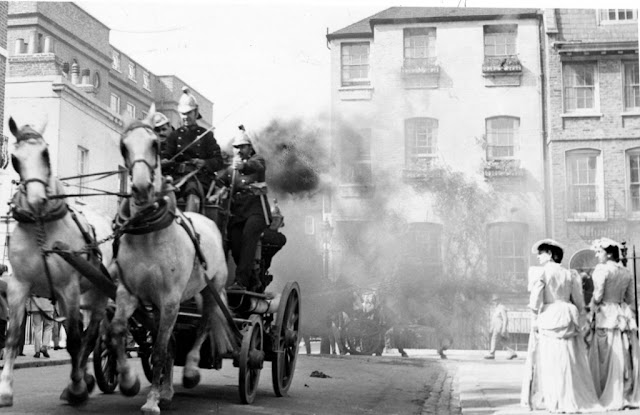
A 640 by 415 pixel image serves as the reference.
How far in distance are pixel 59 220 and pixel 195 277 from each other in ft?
3.56

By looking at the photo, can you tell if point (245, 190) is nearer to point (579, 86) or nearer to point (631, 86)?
point (579, 86)

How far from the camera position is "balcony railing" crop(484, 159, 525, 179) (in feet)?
31.8

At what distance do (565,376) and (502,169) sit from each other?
301 cm

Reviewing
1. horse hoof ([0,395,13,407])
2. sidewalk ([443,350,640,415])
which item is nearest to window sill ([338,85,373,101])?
sidewalk ([443,350,640,415])

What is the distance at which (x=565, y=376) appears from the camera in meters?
7.41

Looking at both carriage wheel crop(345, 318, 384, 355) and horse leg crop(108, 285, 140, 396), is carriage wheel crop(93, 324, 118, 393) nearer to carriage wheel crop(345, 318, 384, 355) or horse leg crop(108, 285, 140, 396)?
horse leg crop(108, 285, 140, 396)

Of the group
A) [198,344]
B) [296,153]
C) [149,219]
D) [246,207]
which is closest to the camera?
[149,219]

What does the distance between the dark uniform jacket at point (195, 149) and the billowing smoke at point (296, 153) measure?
3.03 m

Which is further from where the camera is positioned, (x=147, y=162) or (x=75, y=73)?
(x=75, y=73)

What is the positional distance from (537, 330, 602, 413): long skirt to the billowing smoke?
4.29 meters

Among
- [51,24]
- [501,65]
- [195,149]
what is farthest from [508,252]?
[51,24]

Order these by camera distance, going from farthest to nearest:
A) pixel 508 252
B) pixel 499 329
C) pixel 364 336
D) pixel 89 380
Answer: pixel 364 336 < pixel 499 329 < pixel 508 252 < pixel 89 380

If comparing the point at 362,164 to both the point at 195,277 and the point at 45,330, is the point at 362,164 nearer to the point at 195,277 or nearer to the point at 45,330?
the point at 195,277

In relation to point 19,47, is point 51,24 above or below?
above
